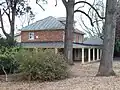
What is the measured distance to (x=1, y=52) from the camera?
20062 mm

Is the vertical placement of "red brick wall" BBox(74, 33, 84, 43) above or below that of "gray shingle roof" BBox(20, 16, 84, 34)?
below

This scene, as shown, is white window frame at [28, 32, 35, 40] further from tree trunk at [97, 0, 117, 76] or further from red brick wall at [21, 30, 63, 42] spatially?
tree trunk at [97, 0, 117, 76]

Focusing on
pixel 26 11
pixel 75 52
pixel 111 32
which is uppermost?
pixel 26 11

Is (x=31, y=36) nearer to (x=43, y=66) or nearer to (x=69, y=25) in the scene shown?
(x=69, y=25)

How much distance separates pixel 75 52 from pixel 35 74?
33912 millimetres

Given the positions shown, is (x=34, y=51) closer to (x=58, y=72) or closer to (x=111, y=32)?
(x=58, y=72)

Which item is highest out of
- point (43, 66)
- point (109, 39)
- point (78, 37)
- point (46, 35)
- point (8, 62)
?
point (46, 35)

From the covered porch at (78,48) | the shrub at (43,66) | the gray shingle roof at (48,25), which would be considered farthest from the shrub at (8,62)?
the gray shingle roof at (48,25)

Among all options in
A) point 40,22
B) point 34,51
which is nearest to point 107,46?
point 34,51

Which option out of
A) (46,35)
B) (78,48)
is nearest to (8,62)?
(46,35)

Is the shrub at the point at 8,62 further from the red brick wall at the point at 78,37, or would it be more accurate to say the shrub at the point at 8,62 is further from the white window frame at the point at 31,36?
the red brick wall at the point at 78,37

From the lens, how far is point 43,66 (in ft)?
47.4

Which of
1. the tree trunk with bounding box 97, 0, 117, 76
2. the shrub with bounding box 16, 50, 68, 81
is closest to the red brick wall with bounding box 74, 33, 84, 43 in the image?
the tree trunk with bounding box 97, 0, 117, 76

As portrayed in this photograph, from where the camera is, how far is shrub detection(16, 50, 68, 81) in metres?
14.4
